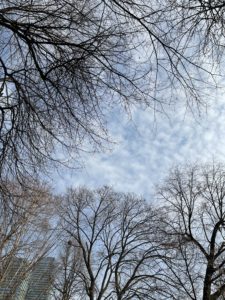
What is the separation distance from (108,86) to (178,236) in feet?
41.1

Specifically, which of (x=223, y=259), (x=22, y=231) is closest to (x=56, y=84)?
(x=22, y=231)

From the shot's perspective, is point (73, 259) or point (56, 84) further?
point (73, 259)

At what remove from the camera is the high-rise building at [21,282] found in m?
14.1

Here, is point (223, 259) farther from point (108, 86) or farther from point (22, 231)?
point (108, 86)

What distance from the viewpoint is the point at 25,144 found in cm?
533

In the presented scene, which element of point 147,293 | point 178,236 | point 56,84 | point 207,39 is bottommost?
point 56,84

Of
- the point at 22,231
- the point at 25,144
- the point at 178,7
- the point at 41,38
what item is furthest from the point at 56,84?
the point at 22,231

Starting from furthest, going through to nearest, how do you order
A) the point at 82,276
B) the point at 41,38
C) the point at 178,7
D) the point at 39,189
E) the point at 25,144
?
1. the point at 82,276
2. the point at 39,189
3. the point at 25,144
4. the point at 41,38
5. the point at 178,7

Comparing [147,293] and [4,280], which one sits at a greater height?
[147,293]

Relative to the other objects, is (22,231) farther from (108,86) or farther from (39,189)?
(108,86)

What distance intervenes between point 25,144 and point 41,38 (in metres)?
1.46

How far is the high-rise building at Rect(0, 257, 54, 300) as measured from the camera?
14.1 meters

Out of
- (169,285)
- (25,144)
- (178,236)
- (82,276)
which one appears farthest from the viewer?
(82,276)

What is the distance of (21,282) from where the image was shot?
14.5m
